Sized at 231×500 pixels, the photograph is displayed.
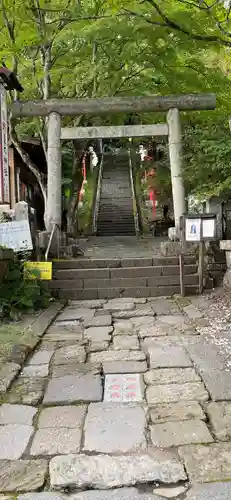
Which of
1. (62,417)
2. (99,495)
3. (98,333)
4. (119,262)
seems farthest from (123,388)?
(119,262)

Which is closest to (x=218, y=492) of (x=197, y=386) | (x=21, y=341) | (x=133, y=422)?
(x=133, y=422)

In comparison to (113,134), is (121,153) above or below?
above

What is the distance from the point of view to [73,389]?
13.9ft

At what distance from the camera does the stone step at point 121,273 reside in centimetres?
948

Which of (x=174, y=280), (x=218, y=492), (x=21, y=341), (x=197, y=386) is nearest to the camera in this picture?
Result: (x=218, y=492)

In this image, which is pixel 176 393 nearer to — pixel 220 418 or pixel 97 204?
pixel 220 418

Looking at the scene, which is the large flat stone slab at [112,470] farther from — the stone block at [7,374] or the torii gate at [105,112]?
the torii gate at [105,112]

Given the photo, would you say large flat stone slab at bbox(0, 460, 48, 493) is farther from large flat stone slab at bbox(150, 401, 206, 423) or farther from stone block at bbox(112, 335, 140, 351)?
stone block at bbox(112, 335, 140, 351)

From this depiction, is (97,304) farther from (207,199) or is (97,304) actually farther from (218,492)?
(218,492)

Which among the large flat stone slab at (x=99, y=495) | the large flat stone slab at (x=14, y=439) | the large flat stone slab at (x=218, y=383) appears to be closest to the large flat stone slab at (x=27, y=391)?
the large flat stone slab at (x=14, y=439)

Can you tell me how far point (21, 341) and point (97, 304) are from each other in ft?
9.39

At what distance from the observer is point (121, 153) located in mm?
32469

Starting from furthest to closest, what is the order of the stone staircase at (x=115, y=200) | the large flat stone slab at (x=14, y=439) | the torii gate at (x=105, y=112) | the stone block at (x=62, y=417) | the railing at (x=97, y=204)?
the railing at (x=97, y=204) < the stone staircase at (x=115, y=200) < the torii gate at (x=105, y=112) < the stone block at (x=62, y=417) < the large flat stone slab at (x=14, y=439)

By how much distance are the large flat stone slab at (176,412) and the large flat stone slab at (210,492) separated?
906 millimetres
